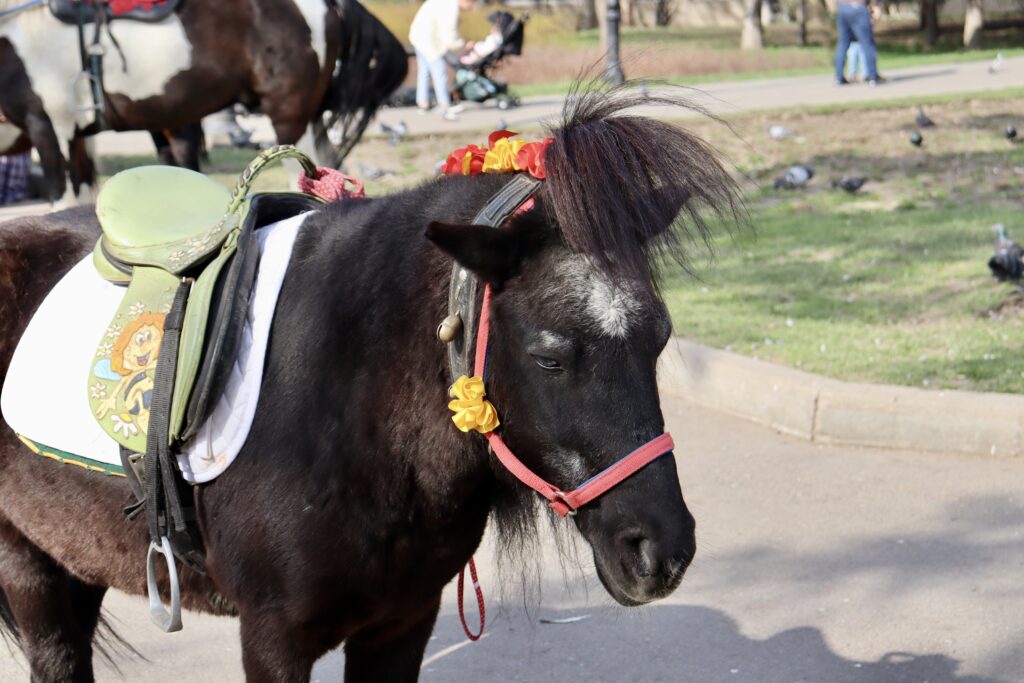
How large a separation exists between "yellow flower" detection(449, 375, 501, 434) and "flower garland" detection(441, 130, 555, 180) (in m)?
0.44

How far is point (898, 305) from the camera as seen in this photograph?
7660 millimetres

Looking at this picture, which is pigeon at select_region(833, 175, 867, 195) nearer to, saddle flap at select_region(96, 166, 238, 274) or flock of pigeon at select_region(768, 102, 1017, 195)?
flock of pigeon at select_region(768, 102, 1017, 195)

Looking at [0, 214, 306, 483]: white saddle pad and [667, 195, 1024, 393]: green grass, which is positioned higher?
[0, 214, 306, 483]: white saddle pad

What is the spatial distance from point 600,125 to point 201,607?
1.49 metres

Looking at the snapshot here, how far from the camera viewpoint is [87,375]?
2.90 meters

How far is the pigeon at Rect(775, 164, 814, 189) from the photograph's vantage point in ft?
37.2

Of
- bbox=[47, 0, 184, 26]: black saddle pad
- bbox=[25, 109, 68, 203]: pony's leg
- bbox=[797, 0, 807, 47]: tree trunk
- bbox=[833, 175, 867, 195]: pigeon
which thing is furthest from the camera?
bbox=[797, 0, 807, 47]: tree trunk

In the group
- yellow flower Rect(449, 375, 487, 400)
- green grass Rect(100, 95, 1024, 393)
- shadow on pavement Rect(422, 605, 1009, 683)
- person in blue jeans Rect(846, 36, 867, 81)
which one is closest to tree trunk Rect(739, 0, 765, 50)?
person in blue jeans Rect(846, 36, 867, 81)

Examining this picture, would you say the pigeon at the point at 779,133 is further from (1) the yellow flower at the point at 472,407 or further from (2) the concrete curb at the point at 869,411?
(1) the yellow flower at the point at 472,407

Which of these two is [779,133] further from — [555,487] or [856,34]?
[555,487]

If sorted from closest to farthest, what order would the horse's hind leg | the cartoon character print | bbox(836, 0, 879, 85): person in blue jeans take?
the cartoon character print < the horse's hind leg < bbox(836, 0, 879, 85): person in blue jeans

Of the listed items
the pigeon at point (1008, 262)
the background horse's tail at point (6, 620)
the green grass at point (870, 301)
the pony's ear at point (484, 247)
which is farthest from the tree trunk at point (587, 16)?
the pony's ear at point (484, 247)

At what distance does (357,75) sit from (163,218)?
740cm

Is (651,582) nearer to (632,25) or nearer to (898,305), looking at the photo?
(898,305)
